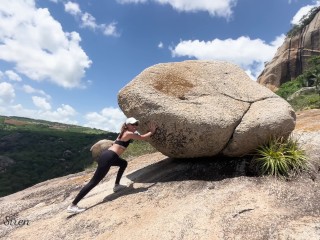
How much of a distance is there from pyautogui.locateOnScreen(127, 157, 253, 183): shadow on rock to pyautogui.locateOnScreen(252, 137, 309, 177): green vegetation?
53 cm

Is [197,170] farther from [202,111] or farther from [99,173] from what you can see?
[99,173]

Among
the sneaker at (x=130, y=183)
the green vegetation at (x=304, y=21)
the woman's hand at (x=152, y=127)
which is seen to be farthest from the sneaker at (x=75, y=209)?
the green vegetation at (x=304, y=21)

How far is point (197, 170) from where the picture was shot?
11.9 metres

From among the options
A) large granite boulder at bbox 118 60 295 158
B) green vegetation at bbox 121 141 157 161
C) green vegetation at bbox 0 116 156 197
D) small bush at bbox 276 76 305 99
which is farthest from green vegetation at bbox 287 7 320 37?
large granite boulder at bbox 118 60 295 158

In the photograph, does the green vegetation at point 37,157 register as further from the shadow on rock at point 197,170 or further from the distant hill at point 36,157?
the shadow on rock at point 197,170

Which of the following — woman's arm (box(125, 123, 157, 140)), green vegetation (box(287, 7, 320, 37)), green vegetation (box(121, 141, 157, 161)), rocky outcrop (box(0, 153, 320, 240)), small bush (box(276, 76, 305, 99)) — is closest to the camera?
rocky outcrop (box(0, 153, 320, 240))

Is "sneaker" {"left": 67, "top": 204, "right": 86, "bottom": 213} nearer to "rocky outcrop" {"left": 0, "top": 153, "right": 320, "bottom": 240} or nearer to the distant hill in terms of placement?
"rocky outcrop" {"left": 0, "top": 153, "right": 320, "bottom": 240}

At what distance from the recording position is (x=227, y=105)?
11.8 m

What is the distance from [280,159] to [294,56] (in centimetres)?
7907

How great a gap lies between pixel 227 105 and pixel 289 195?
3.68 meters

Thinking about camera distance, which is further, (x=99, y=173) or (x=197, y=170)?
(x=197, y=170)

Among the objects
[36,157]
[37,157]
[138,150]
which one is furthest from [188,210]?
[37,157]

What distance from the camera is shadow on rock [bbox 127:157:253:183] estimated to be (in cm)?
1133

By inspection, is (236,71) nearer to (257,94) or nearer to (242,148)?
(257,94)
